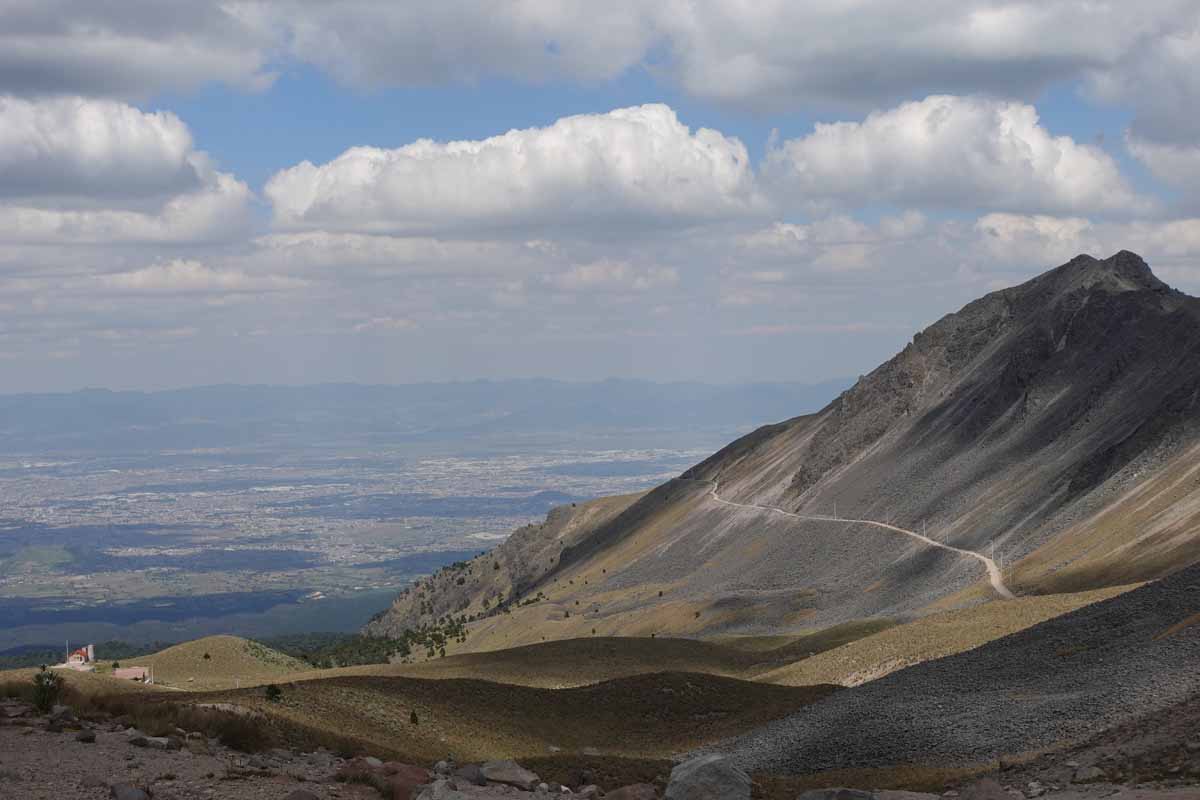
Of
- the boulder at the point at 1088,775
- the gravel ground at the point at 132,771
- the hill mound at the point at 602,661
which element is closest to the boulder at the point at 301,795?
the gravel ground at the point at 132,771

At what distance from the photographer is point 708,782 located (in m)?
19.0

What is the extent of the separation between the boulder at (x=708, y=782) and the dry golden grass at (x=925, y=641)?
22.3 metres

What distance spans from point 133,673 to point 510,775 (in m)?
32.3

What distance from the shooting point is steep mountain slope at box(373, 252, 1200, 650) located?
7000 cm

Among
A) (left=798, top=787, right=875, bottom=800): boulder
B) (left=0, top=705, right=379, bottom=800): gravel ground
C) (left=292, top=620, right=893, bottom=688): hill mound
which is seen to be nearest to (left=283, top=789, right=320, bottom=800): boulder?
(left=0, top=705, right=379, bottom=800): gravel ground

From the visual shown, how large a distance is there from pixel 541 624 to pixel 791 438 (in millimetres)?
48101

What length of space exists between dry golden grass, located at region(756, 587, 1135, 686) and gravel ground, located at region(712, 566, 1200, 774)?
8.79m

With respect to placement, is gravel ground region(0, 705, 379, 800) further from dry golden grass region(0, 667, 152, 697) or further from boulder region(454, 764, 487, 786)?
dry golden grass region(0, 667, 152, 697)

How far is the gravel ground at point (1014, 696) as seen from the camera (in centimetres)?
2367

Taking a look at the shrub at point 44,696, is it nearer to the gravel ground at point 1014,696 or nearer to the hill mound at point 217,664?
the gravel ground at point 1014,696

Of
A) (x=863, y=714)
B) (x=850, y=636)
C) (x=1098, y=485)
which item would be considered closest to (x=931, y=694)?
(x=863, y=714)

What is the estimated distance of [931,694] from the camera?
29172 millimetres

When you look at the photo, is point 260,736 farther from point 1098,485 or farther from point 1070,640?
point 1098,485

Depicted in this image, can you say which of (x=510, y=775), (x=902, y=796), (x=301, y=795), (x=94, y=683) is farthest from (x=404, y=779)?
(x=94, y=683)
